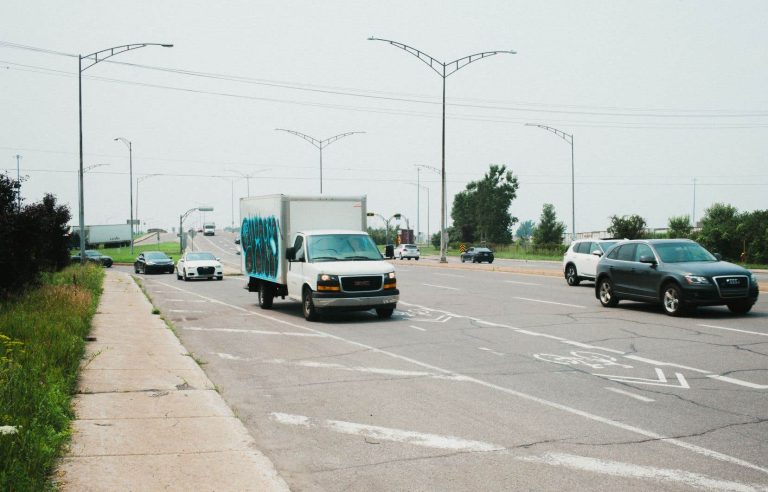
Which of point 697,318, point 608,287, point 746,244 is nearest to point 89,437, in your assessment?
point 697,318

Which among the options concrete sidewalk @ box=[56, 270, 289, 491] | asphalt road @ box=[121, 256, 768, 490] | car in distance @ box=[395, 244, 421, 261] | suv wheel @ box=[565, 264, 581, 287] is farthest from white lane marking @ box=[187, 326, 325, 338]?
car in distance @ box=[395, 244, 421, 261]

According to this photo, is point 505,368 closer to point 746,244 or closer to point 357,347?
point 357,347

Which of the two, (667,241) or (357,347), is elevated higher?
(667,241)

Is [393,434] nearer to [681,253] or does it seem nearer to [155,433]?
[155,433]

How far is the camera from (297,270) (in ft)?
57.4

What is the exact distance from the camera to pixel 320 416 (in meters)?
7.57

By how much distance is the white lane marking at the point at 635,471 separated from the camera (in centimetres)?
527

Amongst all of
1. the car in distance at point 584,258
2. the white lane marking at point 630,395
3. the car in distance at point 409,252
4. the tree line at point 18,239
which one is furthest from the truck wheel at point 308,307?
the car in distance at point 409,252

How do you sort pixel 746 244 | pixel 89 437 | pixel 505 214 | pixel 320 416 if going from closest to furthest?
1. pixel 89 437
2. pixel 320 416
3. pixel 746 244
4. pixel 505 214

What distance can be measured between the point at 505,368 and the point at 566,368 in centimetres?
83

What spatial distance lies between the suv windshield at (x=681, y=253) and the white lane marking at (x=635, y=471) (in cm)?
1183

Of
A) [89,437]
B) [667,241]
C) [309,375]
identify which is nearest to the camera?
[89,437]

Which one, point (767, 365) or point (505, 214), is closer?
point (767, 365)

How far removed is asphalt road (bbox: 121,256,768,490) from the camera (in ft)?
18.8
